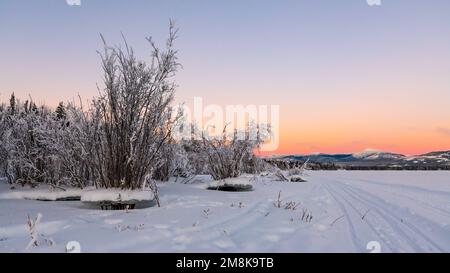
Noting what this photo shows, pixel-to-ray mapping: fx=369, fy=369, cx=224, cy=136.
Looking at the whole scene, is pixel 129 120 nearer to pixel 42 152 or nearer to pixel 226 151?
pixel 42 152

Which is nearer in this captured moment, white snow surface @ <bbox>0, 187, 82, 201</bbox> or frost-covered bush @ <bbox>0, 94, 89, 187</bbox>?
white snow surface @ <bbox>0, 187, 82, 201</bbox>

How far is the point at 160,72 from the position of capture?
6.14 m

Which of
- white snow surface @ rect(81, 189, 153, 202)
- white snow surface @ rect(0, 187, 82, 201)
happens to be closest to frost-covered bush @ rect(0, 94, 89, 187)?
white snow surface @ rect(0, 187, 82, 201)

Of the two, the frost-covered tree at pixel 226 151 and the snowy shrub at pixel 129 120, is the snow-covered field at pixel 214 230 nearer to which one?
the snowy shrub at pixel 129 120

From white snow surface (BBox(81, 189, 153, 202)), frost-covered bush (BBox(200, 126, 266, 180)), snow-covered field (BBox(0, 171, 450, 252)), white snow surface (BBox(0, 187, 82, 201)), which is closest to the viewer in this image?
snow-covered field (BBox(0, 171, 450, 252))

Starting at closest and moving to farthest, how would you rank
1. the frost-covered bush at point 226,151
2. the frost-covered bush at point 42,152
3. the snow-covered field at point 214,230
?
the snow-covered field at point 214,230, the frost-covered bush at point 42,152, the frost-covered bush at point 226,151

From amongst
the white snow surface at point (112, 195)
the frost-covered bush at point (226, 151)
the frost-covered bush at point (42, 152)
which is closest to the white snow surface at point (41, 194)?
the frost-covered bush at point (42, 152)

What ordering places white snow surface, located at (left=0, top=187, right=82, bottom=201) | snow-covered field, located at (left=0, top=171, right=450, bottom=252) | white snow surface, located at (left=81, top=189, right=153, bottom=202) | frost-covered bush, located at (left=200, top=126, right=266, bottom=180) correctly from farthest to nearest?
frost-covered bush, located at (left=200, top=126, right=266, bottom=180) → white snow surface, located at (left=0, top=187, right=82, bottom=201) → white snow surface, located at (left=81, top=189, right=153, bottom=202) → snow-covered field, located at (left=0, top=171, right=450, bottom=252)

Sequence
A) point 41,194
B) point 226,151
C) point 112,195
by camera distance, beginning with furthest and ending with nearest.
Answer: point 226,151 → point 41,194 → point 112,195

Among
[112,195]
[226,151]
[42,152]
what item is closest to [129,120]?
[112,195]

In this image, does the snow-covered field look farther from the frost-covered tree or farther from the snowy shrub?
the frost-covered tree

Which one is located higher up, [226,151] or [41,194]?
[226,151]

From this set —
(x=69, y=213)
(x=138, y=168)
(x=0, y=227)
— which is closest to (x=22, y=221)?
(x=0, y=227)
